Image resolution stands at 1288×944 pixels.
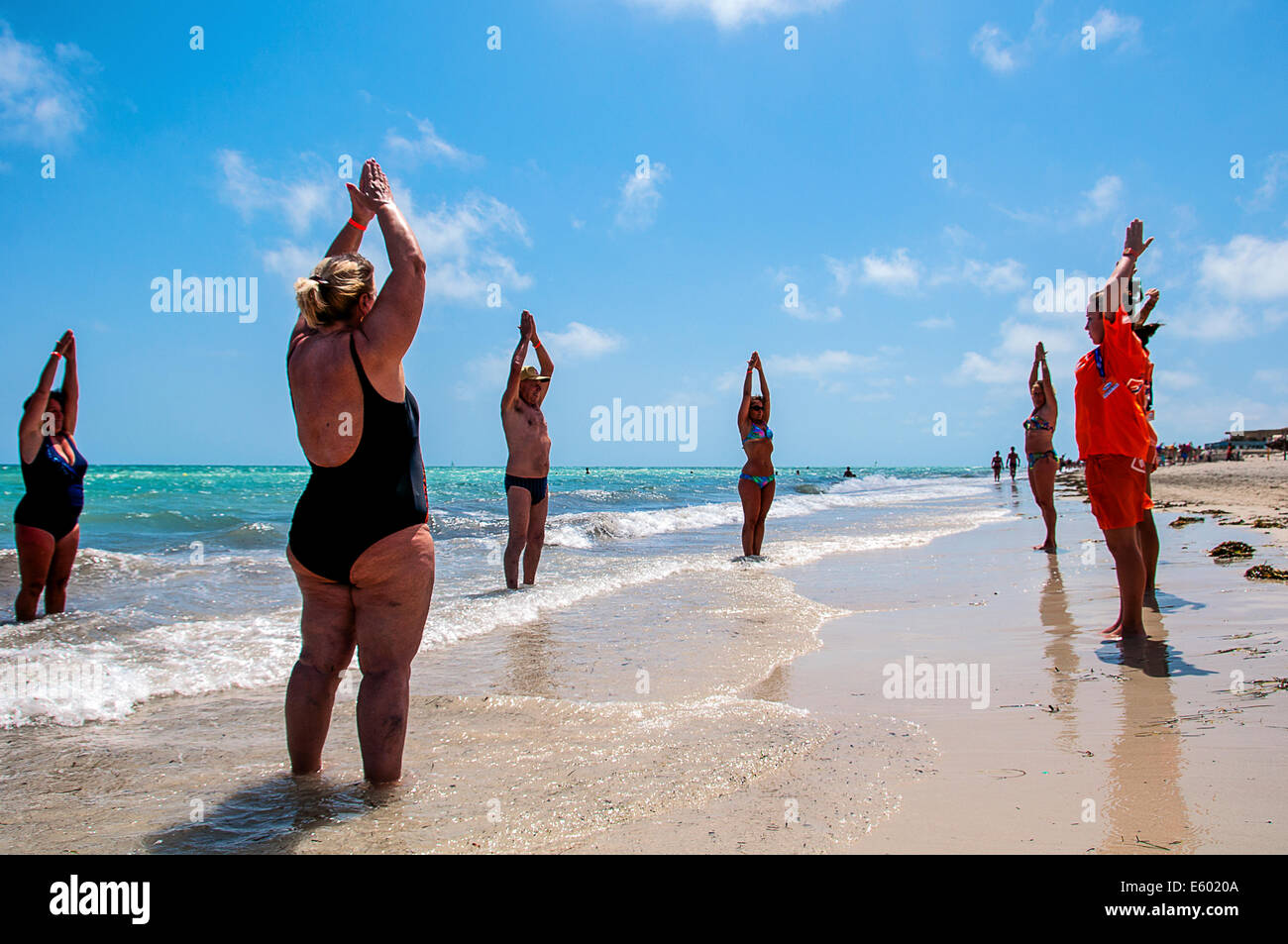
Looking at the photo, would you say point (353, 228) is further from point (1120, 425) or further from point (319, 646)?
point (1120, 425)

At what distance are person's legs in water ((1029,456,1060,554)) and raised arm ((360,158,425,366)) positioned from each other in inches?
363

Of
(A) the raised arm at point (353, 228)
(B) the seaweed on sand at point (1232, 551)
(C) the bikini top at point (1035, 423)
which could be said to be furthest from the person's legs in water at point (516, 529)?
(C) the bikini top at point (1035, 423)

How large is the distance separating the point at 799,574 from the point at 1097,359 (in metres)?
4.28

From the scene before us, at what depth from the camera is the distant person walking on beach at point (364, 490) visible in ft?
7.61

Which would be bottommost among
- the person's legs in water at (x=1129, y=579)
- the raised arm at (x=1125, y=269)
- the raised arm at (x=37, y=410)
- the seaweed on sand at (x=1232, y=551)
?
the seaweed on sand at (x=1232, y=551)

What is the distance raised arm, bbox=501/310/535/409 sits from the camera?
20.8 ft

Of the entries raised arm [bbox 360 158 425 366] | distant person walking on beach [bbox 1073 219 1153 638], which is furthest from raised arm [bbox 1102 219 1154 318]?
raised arm [bbox 360 158 425 366]

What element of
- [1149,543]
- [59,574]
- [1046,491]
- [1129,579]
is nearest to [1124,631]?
[1129,579]

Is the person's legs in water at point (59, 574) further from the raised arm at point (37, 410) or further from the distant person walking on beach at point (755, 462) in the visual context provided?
the distant person walking on beach at point (755, 462)

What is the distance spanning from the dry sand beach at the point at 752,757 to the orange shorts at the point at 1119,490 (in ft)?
2.40
